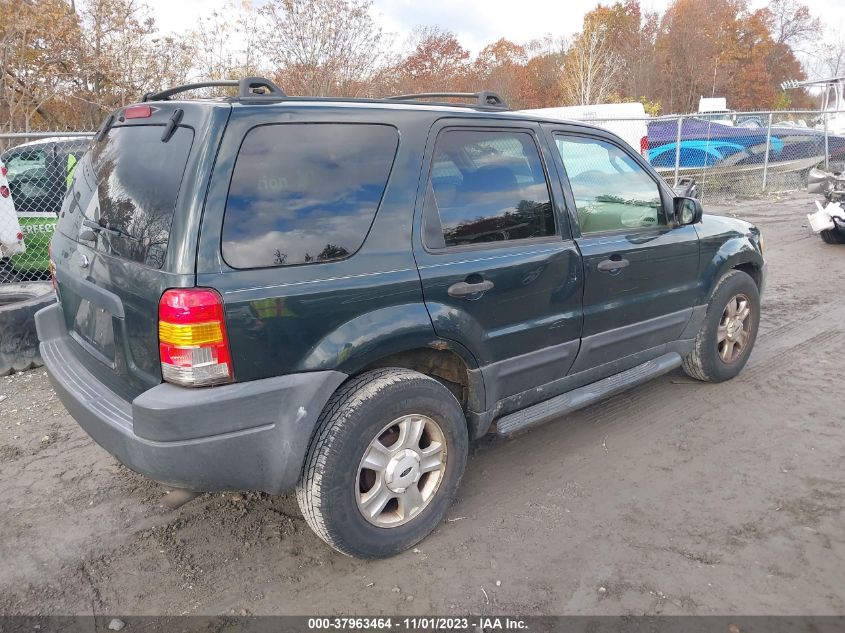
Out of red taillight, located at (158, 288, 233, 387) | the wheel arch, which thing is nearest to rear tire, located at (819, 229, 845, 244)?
the wheel arch

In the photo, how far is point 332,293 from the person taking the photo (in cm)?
246

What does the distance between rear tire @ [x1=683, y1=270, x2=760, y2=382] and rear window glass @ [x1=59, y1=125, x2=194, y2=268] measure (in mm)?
3497

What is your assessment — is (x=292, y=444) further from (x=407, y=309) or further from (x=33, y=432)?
(x=33, y=432)

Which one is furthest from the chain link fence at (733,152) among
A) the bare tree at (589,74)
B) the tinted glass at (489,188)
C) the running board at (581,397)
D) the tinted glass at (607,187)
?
the tinted glass at (489,188)

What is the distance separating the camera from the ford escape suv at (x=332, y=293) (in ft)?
7.55

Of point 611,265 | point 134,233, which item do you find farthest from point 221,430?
point 611,265

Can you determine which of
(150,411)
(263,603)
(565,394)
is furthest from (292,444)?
(565,394)

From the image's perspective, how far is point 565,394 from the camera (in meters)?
3.52

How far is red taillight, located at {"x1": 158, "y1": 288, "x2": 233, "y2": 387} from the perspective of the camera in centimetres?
223

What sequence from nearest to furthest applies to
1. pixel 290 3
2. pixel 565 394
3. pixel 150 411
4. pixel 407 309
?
pixel 150 411 < pixel 407 309 < pixel 565 394 < pixel 290 3

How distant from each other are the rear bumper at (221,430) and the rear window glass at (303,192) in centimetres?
50

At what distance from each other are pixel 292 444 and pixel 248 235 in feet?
2.67

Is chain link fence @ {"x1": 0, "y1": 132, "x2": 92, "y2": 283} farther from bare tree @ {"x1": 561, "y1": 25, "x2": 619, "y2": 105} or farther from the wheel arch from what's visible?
bare tree @ {"x1": 561, "y1": 25, "x2": 619, "y2": 105}

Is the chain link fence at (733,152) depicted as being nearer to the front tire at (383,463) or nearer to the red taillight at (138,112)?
the front tire at (383,463)
